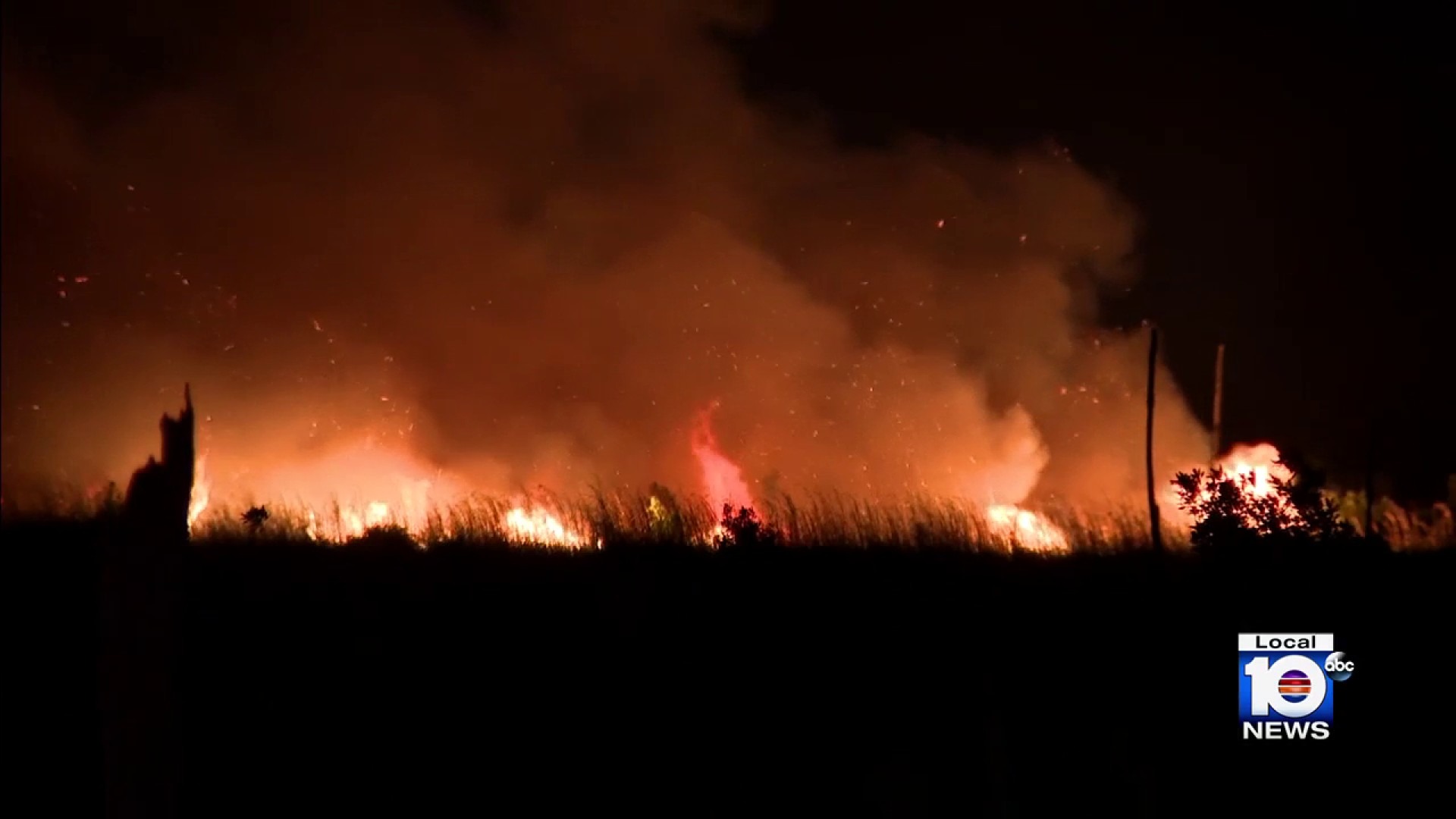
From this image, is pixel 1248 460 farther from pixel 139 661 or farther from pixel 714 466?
pixel 139 661

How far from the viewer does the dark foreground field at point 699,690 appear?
4.66 metres

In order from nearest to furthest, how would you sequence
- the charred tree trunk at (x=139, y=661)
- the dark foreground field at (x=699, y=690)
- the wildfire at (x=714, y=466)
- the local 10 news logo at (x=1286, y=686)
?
the charred tree trunk at (x=139, y=661), the dark foreground field at (x=699, y=690), the local 10 news logo at (x=1286, y=686), the wildfire at (x=714, y=466)

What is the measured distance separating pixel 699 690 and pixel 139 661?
2.72 m

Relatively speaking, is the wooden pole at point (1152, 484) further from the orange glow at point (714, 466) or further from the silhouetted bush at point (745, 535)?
the orange glow at point (714, 466)

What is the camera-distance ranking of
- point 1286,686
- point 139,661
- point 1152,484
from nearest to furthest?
1. point 139,661
2. point 1286,686
3. point 1152,484

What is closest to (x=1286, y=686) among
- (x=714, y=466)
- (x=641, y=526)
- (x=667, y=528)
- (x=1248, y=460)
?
(x=667, y=528)

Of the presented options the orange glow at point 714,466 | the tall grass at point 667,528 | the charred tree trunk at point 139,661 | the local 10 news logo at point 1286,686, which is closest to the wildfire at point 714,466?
the orange glow at point 714,466

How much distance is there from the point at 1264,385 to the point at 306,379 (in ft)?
45.2

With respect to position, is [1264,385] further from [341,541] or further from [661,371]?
[341,541]

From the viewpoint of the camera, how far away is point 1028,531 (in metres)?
10.4

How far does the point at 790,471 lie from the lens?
608 inches

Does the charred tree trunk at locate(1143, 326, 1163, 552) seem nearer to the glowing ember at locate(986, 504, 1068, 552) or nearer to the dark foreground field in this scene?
the glowing ember at locate(986, 504, 1068, 552)

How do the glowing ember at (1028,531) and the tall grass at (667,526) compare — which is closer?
the tall grass at (667,526)

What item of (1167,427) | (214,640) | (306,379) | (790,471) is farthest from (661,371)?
(214,640)
